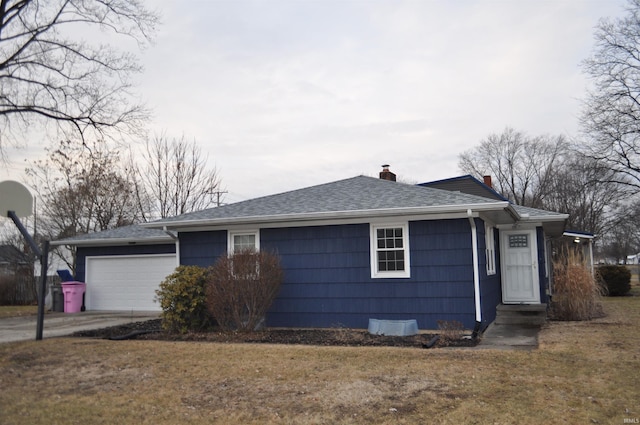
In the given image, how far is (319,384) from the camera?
21.4 feet

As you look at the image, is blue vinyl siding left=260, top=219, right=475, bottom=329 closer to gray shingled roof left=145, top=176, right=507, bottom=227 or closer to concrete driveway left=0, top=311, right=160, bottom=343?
gray shingled roof left=145, top=176, right=507, bottom=227

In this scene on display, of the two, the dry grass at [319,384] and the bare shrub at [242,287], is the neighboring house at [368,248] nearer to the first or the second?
the bare shrub at [242,287]

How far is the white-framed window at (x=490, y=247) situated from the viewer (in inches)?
484

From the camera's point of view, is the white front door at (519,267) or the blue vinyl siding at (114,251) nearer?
the white front door at (519,267)

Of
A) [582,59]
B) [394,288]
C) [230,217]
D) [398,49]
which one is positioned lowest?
[394,288]

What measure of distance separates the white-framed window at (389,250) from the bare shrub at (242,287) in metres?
2.09

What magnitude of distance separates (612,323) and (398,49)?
322 inches

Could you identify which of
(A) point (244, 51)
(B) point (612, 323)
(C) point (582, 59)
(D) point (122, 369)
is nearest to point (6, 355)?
(D) point (122, 369)

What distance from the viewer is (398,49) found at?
1353cm

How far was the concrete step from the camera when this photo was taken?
12500mm

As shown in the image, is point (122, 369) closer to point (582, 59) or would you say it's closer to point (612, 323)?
point (612, 323)

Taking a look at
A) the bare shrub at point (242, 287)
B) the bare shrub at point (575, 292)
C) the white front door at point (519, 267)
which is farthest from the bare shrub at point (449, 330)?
the white front door at point (519, 267)

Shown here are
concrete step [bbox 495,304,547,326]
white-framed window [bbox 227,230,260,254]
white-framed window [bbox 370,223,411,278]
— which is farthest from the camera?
concrete step [bbox 495,304,547,326]

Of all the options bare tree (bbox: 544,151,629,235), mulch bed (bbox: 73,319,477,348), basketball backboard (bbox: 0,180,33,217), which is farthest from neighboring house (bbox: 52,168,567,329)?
bare tree (bbox: 544,151,629,235)
